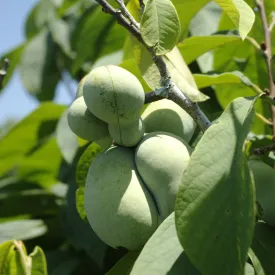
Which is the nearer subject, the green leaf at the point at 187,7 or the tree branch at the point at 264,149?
the tree branch at the point at 264,149

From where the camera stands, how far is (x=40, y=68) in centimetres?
226

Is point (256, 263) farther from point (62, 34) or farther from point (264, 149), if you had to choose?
point (62, 34)

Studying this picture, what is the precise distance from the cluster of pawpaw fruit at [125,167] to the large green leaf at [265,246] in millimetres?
146

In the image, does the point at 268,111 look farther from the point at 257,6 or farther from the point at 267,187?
the point at 267,187

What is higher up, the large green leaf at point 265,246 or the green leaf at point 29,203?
the large green leaf at point 265,246

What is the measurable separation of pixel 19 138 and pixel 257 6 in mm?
939

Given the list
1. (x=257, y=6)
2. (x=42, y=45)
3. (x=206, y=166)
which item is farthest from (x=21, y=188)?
(x=206, y=166)

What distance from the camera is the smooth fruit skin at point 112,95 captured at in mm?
803

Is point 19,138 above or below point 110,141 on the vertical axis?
below

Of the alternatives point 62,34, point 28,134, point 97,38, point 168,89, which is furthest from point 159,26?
point 62,34

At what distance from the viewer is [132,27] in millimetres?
860

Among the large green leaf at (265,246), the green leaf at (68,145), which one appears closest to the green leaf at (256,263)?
the large green leaf at (265,246)

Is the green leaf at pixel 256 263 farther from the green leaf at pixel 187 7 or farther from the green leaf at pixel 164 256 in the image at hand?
the green leaf at pixel 187 7

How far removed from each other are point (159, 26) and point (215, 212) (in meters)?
0.28
